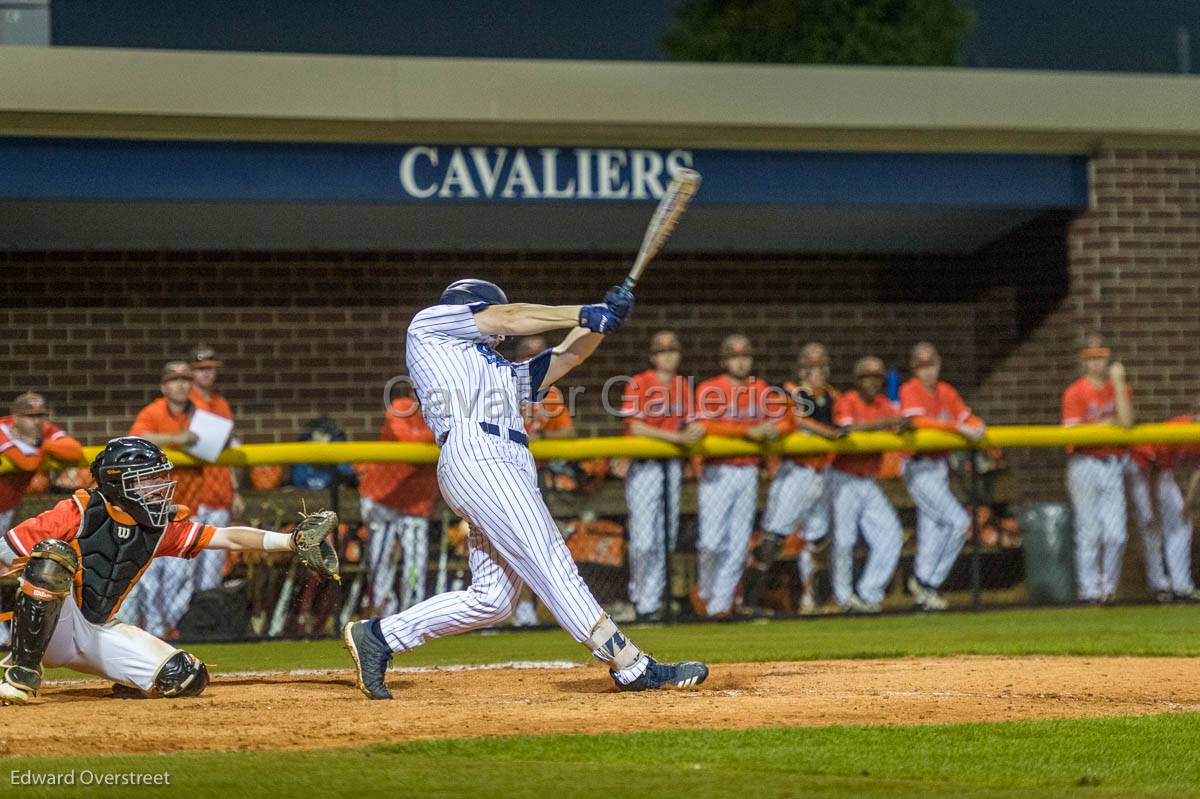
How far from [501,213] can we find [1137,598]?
17.3 ft

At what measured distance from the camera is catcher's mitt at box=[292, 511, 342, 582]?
5.77 metres

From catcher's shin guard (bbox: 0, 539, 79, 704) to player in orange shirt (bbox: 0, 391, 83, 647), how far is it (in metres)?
2.91

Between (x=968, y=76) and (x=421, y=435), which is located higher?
(x=968, y=76)

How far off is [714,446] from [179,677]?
4403 millimetres

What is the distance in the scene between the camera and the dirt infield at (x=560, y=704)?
4988mm

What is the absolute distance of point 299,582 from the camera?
8.82 metres

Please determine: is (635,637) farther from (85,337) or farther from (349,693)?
(85,337)

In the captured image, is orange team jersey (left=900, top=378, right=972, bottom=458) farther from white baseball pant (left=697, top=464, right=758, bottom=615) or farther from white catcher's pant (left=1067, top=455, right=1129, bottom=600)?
white baseball pant (left=697, top=464, right=758, bottom=615)

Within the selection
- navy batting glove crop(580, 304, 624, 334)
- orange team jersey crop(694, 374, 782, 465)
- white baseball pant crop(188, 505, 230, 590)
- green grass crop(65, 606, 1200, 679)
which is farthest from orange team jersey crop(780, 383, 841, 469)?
navy batting glove crop(580, 304, 624, 334)

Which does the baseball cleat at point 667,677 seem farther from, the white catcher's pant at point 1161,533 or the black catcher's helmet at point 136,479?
the white catcher's pant at point 1161,533

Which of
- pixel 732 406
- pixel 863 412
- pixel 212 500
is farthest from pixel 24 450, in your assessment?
pixel 863 412

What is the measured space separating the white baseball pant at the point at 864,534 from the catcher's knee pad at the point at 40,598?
17.6ft

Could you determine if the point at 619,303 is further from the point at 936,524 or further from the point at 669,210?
the point at 936,524

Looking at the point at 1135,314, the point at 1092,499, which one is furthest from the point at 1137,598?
the point at 1135,314
